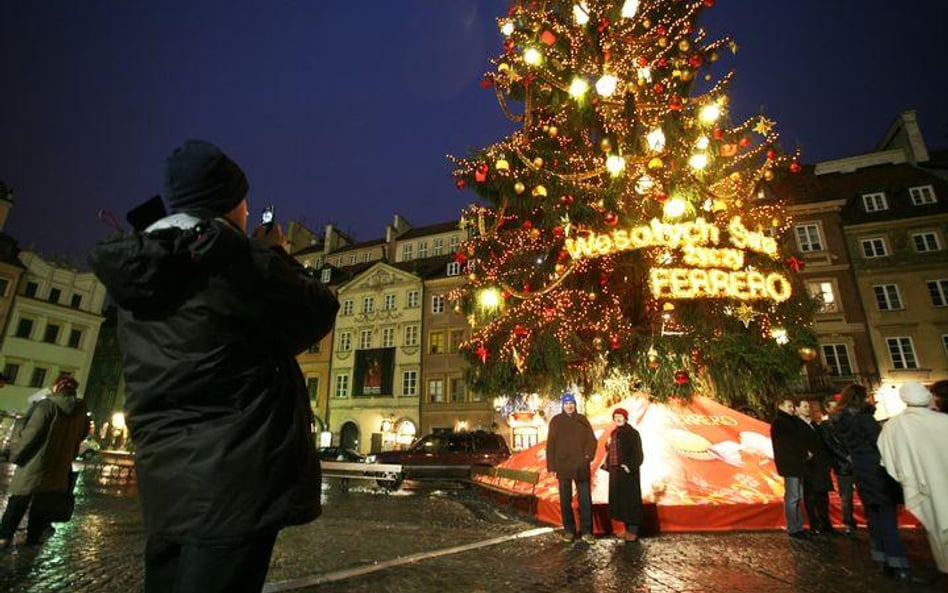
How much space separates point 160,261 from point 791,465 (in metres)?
8.40

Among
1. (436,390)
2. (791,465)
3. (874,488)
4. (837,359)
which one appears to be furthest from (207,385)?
(436,390)

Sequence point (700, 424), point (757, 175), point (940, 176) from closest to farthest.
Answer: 1. point (700, 424)
2. point (757, 175)
3. point (940, 176)

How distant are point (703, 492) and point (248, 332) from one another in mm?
8075

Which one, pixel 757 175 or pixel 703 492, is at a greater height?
pixel 757 175

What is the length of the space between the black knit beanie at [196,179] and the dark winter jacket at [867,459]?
6371 mm

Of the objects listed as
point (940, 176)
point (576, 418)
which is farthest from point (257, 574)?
point (940, 176)

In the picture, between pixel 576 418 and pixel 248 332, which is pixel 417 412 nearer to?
pixel 576 418

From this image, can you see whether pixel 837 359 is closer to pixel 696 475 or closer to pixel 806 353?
pixel 806 353

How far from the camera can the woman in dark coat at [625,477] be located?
7.00 meters

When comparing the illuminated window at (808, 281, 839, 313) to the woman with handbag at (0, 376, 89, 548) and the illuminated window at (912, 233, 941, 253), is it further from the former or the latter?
the woman with handbag at (0, 376, 89, 548)

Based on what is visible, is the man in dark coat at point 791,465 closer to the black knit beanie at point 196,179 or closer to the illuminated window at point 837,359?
the black knit beanie at point 196,179

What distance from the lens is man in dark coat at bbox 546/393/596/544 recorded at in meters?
7.06

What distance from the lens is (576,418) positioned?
760cm

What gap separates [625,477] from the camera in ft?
23.7
